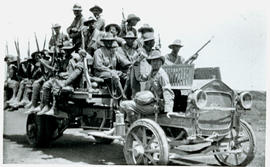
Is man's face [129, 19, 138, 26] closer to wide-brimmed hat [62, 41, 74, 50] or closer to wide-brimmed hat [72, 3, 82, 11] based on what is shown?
wide-brimmed hat [72, 3, 82, 11]

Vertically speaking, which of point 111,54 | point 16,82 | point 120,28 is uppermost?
point 120,28

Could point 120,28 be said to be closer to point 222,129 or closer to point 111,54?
point 111,54

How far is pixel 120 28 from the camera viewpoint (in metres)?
9.51

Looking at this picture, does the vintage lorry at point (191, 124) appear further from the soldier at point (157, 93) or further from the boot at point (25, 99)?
the boot at point (25, 99)

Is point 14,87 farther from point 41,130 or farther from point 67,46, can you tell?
point 67,46

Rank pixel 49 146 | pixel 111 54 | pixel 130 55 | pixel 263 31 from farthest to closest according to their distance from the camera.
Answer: pixel 49 146, pixel 130 55, pixel 111 54, pixel 263 31

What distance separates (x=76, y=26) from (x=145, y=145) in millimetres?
4550

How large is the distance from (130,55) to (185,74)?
7.54ft

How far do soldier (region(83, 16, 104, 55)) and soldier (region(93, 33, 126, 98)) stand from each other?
2.06ft

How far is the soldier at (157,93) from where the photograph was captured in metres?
6.16

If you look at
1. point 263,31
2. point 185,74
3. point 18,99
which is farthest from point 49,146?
point 263,31

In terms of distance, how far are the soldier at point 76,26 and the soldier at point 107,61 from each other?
113cm

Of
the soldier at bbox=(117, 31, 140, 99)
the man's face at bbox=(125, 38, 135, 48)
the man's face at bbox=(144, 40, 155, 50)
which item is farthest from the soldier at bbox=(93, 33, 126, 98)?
the man's face at bbox=(144, 40, 155, 50)

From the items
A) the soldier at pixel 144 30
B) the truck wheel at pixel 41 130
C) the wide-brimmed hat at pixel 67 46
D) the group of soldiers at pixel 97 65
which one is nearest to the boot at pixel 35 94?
the group of soldiers at pixel 97 65
